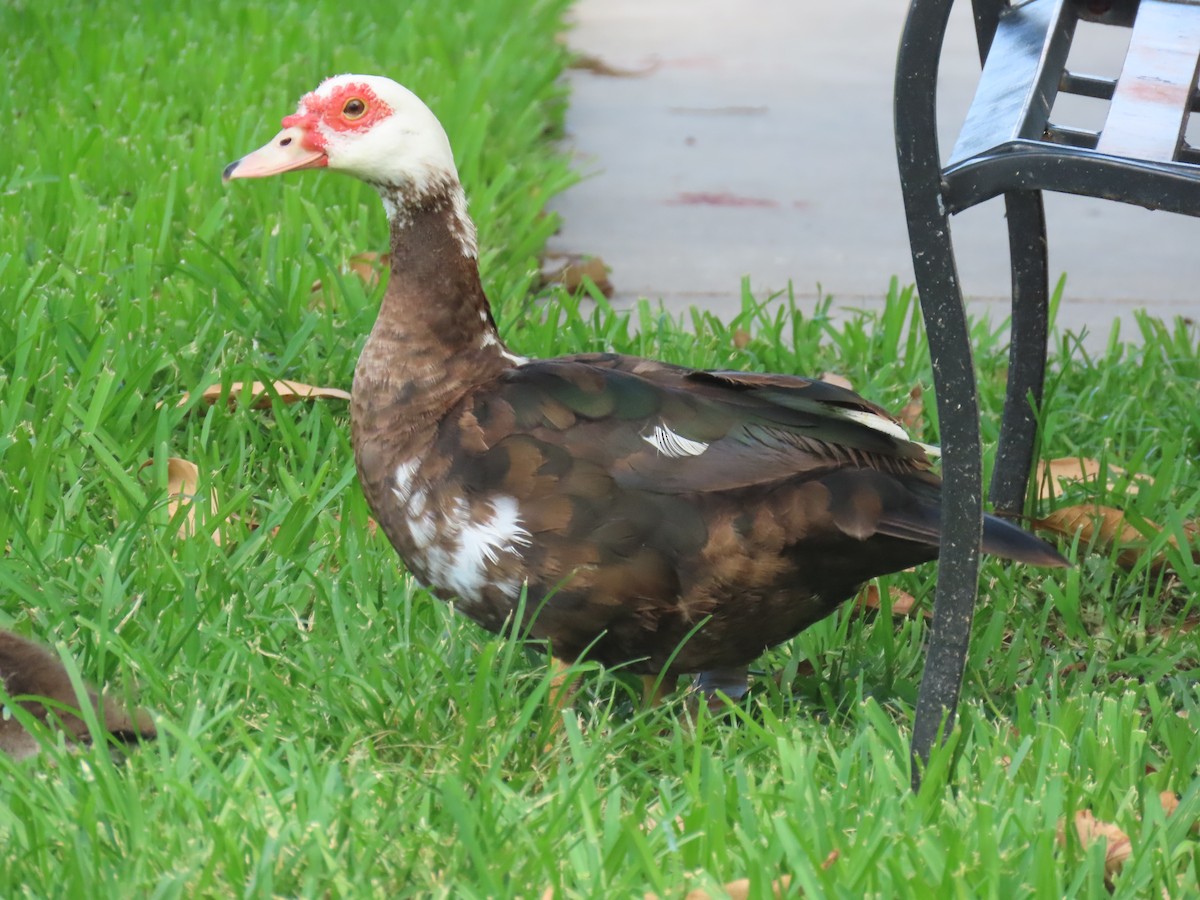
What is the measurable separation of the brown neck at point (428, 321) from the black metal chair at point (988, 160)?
823 millimetres

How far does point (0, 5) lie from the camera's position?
6266 millimetres

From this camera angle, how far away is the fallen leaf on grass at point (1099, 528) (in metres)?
3.11

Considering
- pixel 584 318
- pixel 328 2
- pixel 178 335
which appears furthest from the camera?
pixel 328 2

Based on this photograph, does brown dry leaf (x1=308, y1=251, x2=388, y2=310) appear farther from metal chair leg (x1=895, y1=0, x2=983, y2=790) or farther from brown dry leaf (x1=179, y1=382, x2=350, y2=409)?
metal chair leg (x1=895, y1=0, x2=983, y2=790)

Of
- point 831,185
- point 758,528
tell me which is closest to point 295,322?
point 758,528

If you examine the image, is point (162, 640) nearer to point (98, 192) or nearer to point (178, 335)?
point (178, 335)

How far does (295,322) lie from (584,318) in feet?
2.90

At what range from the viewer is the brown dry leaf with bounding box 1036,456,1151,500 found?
10.8ft

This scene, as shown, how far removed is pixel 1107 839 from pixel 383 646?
1.12m

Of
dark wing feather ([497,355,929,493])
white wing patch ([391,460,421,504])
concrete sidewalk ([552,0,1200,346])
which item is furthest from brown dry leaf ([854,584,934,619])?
concrete sidewalk ([552,0,1200,346])

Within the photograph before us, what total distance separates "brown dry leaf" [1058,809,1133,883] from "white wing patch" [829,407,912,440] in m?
0.64

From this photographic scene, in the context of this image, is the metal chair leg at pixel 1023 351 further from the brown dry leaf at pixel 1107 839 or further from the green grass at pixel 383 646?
the brown dry leaf at pixel 1107 839

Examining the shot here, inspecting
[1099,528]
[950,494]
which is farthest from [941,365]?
[1099,528]

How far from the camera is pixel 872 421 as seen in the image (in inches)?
96.2
